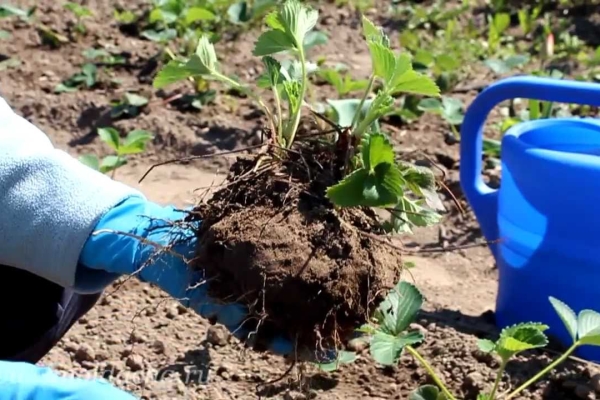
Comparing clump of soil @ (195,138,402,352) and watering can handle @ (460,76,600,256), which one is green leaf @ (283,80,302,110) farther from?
watering can handle @ (460,76,600,256)

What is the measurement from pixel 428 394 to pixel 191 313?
58 centimetres

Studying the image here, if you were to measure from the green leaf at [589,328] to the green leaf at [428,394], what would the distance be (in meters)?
0.23

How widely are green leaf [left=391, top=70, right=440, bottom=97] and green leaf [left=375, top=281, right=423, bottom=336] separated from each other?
0.30 m

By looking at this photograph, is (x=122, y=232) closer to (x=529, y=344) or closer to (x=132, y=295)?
(x=529, y=344)

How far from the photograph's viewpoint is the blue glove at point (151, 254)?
131 cm

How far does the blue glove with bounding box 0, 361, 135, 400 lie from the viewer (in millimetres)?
1067

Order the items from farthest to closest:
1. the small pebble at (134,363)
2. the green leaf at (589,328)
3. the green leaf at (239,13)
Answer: the green leaf at (239,13) → the small pebble at (134,363) → the green leaf at (589,328)

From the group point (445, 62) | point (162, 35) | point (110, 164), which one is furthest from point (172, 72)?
point (162, 35)

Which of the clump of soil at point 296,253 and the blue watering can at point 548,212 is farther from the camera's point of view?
the blue watering can at point 548,212

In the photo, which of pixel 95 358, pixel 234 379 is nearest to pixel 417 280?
pixel 234 379

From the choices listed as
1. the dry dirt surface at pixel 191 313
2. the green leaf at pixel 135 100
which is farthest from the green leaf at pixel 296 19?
the green leaf at pixel 135 100

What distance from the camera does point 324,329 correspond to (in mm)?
1193

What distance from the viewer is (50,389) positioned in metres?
1.08

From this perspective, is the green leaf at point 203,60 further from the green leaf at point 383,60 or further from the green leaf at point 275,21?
the green leaf at point 383,60
